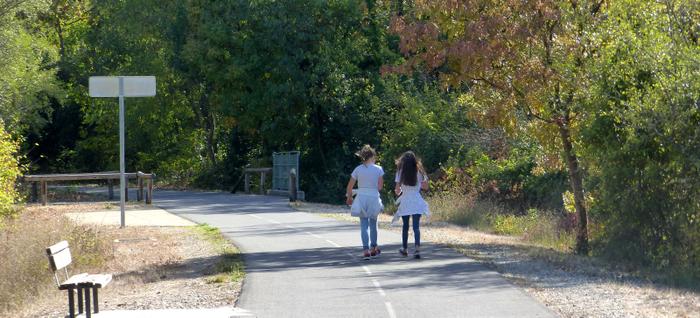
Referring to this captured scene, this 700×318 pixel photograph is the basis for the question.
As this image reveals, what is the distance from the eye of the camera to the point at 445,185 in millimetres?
33156

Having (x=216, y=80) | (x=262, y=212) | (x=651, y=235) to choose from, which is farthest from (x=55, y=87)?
(x=651, y=235)

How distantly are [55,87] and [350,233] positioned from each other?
25.6m

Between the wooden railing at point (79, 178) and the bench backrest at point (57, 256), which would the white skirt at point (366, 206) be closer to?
the bench backrest at point (57, 256)

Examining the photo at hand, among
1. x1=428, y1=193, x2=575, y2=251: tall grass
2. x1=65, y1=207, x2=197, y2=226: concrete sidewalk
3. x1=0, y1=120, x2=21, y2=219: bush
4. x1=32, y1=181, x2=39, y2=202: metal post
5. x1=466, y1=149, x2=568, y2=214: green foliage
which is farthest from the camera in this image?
x1=32, y1=181, x2=39, y2=202: metal post

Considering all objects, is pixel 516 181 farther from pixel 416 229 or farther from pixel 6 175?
pixel 416 229

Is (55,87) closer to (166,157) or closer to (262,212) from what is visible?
(166,157)

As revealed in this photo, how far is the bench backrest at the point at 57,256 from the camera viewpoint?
12.2 metres

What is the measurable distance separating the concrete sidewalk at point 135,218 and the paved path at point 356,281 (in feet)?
11.2

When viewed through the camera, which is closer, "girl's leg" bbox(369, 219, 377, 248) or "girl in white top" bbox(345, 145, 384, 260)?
"girl in white top" bbox(345, 145, 384, 260)

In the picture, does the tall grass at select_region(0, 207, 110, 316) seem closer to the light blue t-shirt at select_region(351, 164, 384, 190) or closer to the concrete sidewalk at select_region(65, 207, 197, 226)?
the concrete sidewalk at select_region(65, 207, 197, 226)

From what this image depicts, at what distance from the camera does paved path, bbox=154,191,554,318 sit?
1243 cm

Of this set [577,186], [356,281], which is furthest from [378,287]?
[577,186]

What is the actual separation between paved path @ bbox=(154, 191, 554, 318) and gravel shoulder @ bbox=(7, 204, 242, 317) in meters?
0.54

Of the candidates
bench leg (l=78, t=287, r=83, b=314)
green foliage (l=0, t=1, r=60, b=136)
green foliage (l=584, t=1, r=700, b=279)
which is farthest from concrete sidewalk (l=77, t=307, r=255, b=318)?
green foliage (l=0, t=1, r=60, b=136)
